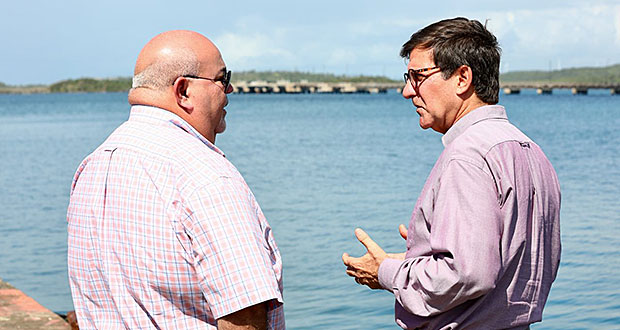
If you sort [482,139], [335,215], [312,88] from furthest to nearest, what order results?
[312,88] → [335,215] → [482,139]

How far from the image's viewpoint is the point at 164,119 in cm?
265

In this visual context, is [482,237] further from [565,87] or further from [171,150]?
[565,87]

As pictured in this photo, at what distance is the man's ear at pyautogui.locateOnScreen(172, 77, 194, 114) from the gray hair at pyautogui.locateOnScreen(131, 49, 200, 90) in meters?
0.02

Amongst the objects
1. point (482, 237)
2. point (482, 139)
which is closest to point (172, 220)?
point (482, 237)

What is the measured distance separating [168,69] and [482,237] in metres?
1.20

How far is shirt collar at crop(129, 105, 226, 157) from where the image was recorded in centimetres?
265

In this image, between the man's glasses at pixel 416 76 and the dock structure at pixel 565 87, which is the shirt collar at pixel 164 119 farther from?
the dock structure at pixel 565 87

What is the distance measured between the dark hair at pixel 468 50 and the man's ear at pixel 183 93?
937 millimetres

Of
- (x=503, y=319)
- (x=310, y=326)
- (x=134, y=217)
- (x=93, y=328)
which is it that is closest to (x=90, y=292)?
(x=93, y=328)

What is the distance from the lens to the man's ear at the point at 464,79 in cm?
295

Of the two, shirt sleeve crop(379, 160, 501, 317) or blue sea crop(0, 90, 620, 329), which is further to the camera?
blue sea crop(0, 90, 620, 329)

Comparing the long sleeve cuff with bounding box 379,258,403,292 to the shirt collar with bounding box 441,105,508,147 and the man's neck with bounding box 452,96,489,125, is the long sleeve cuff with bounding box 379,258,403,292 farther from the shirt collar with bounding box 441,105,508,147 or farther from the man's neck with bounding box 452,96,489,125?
the man's neck with bounding box 452,96,489,125

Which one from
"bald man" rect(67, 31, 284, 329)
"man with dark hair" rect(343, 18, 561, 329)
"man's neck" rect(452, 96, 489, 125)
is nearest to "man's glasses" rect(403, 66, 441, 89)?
"man with dark hair" rect(343, 18, 561, 329)

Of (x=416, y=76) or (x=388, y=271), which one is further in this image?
(x=416, y=76)
